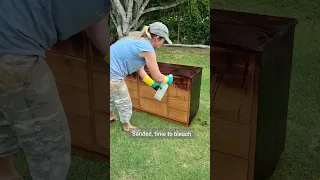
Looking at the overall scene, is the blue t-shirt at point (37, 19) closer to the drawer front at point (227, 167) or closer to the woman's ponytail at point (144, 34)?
the woman's ponytail at point (144, 34)

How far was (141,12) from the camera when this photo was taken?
5.29 feet

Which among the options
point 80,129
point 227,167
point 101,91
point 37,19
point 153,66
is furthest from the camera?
point 227,167

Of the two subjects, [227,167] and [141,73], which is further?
[227,167]

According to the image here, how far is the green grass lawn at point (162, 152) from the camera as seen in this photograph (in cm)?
173

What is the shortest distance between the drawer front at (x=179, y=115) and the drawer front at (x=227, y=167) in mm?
246

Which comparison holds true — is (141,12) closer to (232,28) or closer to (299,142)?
(232,28)

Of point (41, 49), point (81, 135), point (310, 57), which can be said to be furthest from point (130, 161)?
point (310, 57)

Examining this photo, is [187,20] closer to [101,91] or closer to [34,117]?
[101,91]

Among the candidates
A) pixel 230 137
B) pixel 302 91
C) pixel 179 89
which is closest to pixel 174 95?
pixel 179 89

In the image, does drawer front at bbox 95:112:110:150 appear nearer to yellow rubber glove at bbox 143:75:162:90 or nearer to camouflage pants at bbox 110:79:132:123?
camouflage pants at bbox 110:79:132:123

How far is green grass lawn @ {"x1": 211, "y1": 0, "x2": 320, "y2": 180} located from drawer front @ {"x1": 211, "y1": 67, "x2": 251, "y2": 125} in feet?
0.86

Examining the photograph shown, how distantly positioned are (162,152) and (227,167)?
33 centimetres

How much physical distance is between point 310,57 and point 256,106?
45 cm

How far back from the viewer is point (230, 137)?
1.91m
